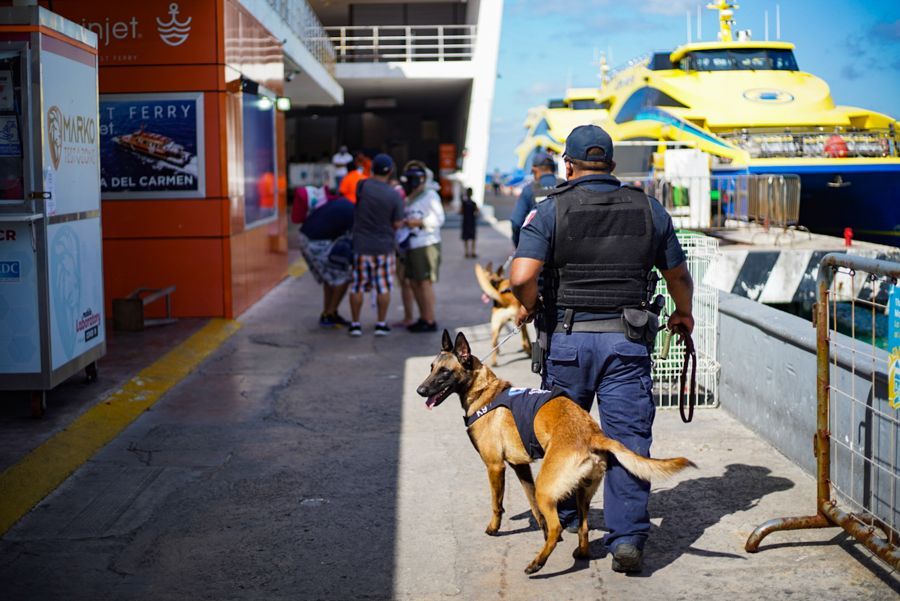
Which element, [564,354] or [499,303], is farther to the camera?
[499,303]

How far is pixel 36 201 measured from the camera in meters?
7.21

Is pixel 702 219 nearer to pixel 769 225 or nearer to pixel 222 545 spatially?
pixel 769 225

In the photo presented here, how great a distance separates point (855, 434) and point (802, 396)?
40.0 inches

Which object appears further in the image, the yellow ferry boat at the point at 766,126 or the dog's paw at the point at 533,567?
the yellow ferry boat at the point at 766,126

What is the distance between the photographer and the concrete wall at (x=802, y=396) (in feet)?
16.3

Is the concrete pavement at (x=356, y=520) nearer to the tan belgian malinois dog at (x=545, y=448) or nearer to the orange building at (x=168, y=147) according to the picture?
the tan belgian malinois dog at (x=545, y=448)

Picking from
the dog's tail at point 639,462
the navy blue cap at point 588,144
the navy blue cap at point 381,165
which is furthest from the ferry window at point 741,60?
the dog's tail at point 639,462

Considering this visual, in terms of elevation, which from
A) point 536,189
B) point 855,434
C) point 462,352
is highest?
point 536,189

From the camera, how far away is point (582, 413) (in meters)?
4.73

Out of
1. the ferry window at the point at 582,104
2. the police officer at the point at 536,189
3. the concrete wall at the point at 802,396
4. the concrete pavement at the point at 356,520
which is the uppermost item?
the ferry window at the point at 582,104

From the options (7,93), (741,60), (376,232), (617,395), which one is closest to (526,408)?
(617,395)

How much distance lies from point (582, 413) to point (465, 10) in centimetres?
3979

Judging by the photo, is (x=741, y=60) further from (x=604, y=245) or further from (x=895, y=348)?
(x=895, y=348)

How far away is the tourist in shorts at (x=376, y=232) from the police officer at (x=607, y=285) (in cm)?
619
